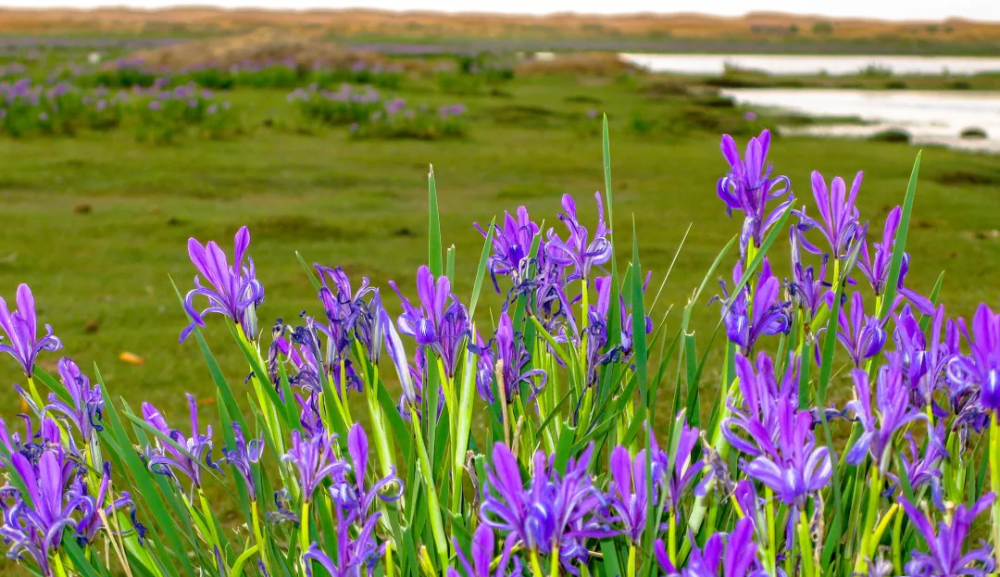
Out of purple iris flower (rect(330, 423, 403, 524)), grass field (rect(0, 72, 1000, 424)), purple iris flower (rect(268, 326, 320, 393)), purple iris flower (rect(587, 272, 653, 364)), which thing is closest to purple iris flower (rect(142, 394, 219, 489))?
purple iris flower (rect(268, 326, 320, 393))

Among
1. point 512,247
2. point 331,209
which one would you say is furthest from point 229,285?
point 331,209

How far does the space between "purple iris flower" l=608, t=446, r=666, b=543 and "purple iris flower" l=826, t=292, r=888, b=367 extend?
14.4 inches

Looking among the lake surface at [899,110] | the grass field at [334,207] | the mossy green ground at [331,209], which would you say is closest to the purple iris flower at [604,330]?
the grass field at [334,207]

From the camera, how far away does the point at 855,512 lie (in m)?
1.13

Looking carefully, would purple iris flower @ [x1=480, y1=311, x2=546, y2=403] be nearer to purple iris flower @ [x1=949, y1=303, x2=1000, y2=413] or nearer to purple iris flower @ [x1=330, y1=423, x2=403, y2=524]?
purple iris flower @ [x1=330, y1=423, x2=403, y2=524]

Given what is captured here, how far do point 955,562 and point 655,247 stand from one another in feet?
18.1

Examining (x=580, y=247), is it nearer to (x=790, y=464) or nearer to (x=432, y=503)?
(x=432, y=503)

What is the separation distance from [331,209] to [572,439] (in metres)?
6.93

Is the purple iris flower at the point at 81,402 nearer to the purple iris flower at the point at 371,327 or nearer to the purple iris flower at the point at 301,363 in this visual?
the purple iris flower at the point at 301,363

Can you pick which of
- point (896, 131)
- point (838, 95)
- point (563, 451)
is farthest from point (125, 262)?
point (838, 95)

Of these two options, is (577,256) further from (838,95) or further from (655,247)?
(838,95)

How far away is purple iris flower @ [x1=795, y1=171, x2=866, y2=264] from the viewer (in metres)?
1.19

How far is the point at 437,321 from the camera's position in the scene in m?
1.11

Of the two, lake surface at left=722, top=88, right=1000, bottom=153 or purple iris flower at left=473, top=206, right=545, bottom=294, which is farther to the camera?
lake surface at left=722, top=88, right=1000, bottom=153
